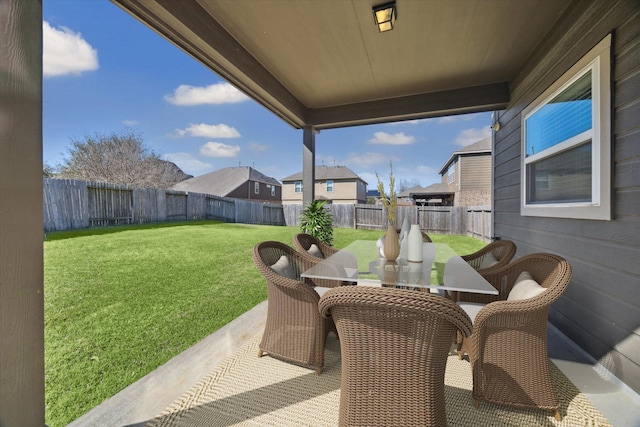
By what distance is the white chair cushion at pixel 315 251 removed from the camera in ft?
9.35

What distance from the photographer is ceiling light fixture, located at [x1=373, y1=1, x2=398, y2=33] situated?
7.16 ft

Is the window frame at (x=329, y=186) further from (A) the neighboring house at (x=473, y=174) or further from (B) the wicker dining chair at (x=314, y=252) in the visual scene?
(B) the wicker dining chair at (x=314, y=252)

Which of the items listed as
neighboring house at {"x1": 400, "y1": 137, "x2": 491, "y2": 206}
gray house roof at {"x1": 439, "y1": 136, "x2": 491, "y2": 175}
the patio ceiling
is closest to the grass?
the patio ceiling

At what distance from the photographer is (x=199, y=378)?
6.05 feet

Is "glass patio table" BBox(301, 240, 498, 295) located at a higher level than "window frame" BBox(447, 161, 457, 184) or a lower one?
lower

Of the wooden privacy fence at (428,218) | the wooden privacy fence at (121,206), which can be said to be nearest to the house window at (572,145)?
the wooden privacy fence at (428,218)

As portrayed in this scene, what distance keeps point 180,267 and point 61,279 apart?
1477 millimetres

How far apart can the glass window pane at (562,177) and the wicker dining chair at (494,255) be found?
2.13ft

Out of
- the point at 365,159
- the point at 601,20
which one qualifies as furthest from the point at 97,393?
the point at 365,159

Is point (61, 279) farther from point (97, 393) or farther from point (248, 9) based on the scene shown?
point (248, 9)

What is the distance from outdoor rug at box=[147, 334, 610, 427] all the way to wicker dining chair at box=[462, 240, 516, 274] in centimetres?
84

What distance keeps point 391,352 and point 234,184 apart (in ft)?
75.6

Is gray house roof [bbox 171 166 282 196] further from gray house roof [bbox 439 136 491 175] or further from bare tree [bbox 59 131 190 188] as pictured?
gray house roof [bbox 439 136 491 175]

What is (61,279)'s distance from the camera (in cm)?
369
